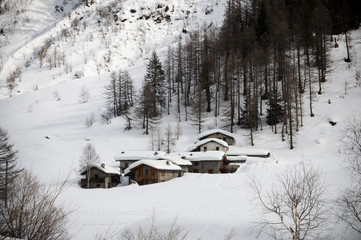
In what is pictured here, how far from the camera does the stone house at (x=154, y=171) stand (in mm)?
38750

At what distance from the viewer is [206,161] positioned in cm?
4466

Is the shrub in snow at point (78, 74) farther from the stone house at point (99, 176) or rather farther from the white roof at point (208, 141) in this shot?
the white roof at point (208, 141)

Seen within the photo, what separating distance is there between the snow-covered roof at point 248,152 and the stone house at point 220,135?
10.3 ft

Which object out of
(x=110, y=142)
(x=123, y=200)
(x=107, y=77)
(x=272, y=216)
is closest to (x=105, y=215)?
(x=123, y=200)

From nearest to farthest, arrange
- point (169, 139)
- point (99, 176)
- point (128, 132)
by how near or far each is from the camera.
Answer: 1. point (99, 176)
2. point (169, 139)
3. point (128, 132)

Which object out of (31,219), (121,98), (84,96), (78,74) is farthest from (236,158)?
(78,74)

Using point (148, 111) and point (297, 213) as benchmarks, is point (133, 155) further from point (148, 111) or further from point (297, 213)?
point (297, 213)

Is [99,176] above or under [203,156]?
under

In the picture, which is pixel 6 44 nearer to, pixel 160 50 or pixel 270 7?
pixel 160 50

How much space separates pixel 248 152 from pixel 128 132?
1037 inches

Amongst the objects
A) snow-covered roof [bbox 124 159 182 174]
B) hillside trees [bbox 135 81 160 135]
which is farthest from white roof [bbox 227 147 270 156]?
hillside trees [bbox 135 81 160 135]

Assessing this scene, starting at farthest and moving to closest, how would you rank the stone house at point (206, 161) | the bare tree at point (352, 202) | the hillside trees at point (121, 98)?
the hillside trees at point (121, 98) < the stone house at point (206, 161) < the bare tree at point (352, 202)

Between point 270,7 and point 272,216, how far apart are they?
69996mm

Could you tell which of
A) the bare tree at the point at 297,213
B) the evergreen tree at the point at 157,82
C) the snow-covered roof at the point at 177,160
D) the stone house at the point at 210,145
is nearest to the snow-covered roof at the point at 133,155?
the snow-covered roof at the point at 177,160
